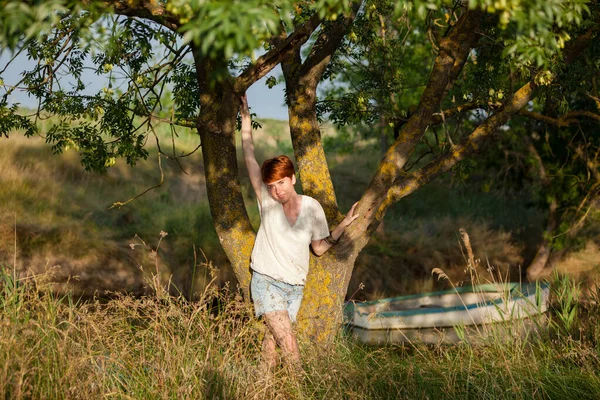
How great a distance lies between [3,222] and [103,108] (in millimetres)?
6007

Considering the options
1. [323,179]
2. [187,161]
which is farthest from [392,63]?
[187,161]

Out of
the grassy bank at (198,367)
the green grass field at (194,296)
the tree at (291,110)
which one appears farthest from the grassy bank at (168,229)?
the grassy bank at (198,367)

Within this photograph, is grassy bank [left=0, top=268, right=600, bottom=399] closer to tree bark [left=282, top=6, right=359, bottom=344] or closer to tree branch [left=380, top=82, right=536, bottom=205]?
tree bark [left=282, top=6, right=359, bottom=344]

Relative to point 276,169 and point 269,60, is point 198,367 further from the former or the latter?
point 269,60

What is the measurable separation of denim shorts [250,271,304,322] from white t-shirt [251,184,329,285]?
2.6 inches

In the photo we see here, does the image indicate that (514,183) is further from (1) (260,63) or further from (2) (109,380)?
(2) (109,380)

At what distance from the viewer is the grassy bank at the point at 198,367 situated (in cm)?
461

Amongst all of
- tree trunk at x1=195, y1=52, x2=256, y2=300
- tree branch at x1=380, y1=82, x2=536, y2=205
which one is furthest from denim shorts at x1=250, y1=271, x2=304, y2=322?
tree branch at x1=380, y1=82, x2=536, y2=205

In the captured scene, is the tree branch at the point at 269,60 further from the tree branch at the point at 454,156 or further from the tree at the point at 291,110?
the tree branch at the point at 454,156

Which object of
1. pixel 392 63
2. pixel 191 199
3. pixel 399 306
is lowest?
pixel 399 306

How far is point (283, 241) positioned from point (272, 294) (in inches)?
18.5

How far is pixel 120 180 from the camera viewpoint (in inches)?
729

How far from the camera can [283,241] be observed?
6.16 m

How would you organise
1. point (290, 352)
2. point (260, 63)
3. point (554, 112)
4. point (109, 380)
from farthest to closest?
point (554, 112) → point (260, 63) → point (290, 352) → point (109, 380)
